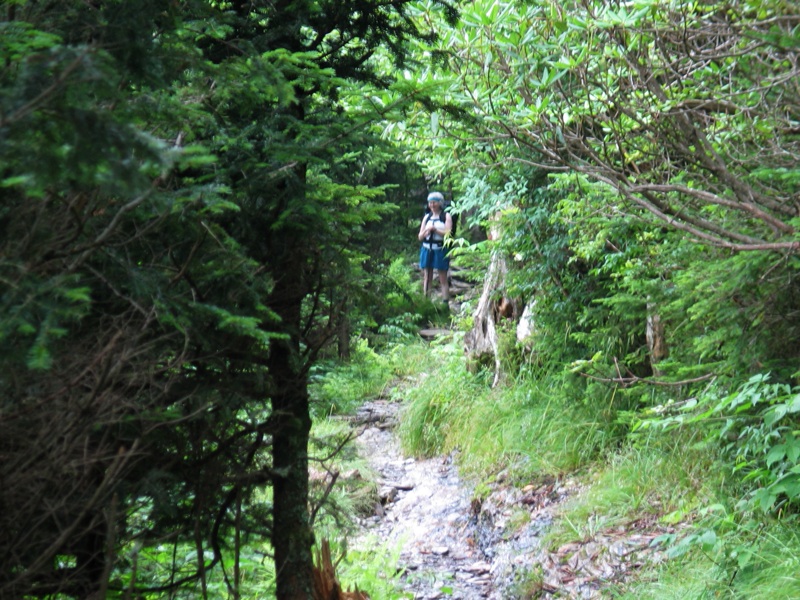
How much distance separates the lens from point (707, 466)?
5477mm

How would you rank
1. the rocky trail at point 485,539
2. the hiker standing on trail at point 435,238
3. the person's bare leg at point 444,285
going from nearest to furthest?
the rocky trail at point 485,539 → the hiker standing on trail at point 435,238 → the person's bare leg at point 444,285

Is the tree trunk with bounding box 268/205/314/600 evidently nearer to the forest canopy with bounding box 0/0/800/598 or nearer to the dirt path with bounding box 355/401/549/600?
the forest canopy with bounding box 0/0/800/598

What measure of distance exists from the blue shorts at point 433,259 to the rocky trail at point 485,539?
566 centimetres

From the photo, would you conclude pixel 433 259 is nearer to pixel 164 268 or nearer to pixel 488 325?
pixel 488 325

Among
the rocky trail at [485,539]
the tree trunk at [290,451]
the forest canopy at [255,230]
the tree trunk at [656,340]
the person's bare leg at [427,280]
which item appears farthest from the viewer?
the person's bare leg at [427,280]

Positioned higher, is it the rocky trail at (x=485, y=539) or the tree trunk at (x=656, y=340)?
the tree trunk at (x=656, y=340)

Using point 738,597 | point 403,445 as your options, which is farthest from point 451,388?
point 738,597

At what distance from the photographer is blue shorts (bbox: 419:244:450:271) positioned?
14.0m

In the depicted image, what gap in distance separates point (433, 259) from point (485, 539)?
805 cm

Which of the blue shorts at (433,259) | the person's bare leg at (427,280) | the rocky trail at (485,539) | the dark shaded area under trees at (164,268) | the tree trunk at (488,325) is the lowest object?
the rocky trail at (485,539)

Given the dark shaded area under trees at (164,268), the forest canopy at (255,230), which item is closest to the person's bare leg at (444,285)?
the forest canopy at (255,230)

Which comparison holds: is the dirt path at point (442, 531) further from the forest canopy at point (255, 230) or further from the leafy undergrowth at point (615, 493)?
the forest canopy at point (255, 230)

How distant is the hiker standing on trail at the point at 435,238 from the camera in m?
12.8

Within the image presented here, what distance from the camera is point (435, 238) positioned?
13570 mm
